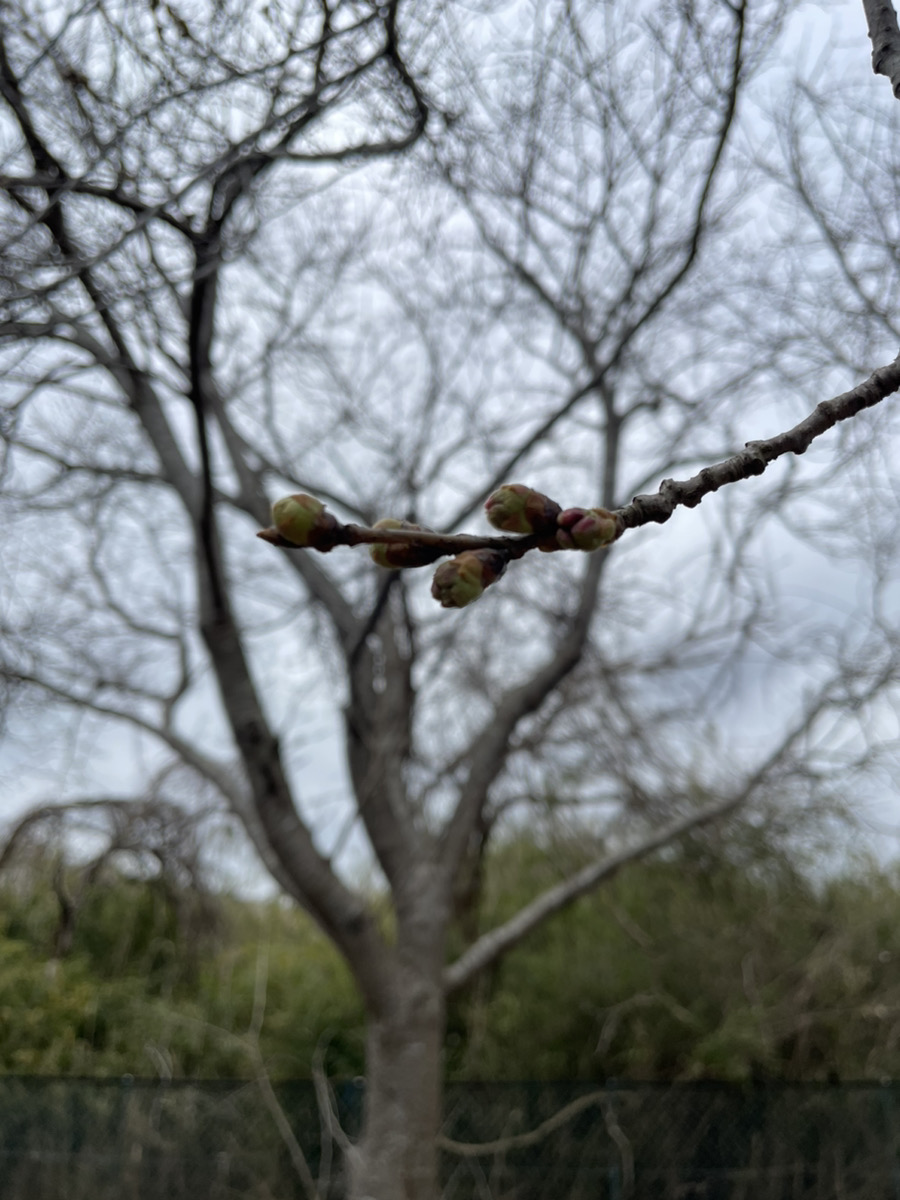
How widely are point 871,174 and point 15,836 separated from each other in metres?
5.69

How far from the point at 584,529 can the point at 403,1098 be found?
480 centimetres

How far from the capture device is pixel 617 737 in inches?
250

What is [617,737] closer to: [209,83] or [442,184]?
[442,184]

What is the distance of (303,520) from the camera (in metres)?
0.70

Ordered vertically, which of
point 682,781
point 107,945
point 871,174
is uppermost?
point 871,174

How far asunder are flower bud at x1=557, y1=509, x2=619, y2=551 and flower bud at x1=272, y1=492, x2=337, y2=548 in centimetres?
16

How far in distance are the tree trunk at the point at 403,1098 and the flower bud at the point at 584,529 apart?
4742mm

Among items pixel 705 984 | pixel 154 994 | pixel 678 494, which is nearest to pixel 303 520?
pixel 678 494

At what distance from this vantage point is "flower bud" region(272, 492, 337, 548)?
2.29 ft

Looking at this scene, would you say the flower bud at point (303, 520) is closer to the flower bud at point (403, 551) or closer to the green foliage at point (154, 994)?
the flower bud at point (403, 551)

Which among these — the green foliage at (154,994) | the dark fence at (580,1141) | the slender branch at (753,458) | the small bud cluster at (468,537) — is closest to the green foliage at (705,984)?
the dark fence at (580,1141)

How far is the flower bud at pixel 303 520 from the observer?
697 mm

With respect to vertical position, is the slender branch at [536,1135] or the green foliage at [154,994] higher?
the green foliage at [154,994]

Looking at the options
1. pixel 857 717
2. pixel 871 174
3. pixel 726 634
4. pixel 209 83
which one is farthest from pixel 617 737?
pixel 209 83
